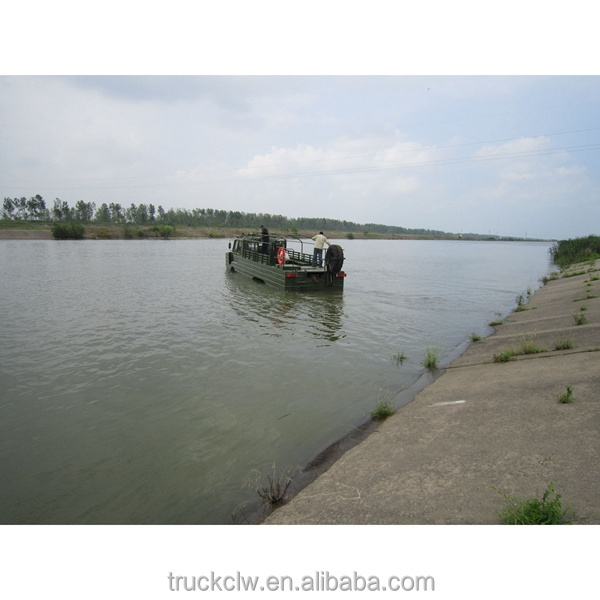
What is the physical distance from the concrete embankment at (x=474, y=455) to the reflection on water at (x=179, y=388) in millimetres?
927

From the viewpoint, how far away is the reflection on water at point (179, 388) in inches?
178

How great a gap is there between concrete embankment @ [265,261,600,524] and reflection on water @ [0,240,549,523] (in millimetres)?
927

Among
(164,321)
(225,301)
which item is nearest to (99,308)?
(164,321)

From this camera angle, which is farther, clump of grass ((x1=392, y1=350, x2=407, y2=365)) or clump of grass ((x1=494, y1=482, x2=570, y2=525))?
clump of grass ((x1=392, y1=350, x2=407, y2=365))

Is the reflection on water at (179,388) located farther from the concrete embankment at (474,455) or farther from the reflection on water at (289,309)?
the concrete embankment at (474,455)

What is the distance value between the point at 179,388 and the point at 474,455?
17.5 ft

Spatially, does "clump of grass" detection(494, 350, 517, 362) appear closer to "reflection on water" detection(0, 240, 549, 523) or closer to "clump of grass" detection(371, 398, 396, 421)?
"reflection on water" detection(0, 240, 549, 523)

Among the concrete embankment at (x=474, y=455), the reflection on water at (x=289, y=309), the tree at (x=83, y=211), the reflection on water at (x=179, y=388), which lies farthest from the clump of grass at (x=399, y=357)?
the tree at (x=83, y=211)

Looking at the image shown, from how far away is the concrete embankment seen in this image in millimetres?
3488

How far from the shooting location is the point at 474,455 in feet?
14.0

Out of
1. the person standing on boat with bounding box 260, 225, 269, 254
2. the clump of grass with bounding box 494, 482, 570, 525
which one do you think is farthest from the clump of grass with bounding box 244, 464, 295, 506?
the person standing on boat with bounding box 260, 225, 269, 254

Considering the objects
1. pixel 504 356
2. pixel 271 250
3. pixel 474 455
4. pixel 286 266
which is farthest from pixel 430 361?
pixel 271 250

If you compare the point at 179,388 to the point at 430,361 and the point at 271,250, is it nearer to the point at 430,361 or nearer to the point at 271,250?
the point at 430,361

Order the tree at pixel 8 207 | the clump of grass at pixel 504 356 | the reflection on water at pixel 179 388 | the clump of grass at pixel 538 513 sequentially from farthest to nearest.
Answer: the tree at pixel 8 207 → the clump of grass at pixel 504 356 → the reflection on water at pixel 179 388 → the clump of grass at pixel 538 513
